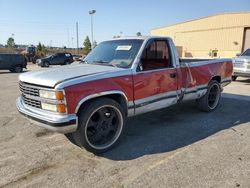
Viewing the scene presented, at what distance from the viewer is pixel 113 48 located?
537 cm

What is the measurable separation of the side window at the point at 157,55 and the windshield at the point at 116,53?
29 centimetres

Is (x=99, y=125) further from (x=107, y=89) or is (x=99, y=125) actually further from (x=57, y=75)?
(x=57, y=75)

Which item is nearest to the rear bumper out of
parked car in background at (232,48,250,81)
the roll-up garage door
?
parked car in background at (232,48,250,81)

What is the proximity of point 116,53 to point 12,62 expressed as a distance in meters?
19.7

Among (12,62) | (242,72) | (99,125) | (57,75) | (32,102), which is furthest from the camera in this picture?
(12,62)

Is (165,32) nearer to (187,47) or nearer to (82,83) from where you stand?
(187,47)

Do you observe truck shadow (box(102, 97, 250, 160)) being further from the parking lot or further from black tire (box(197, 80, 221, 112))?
black tire (box(197, 80, 221, 112))

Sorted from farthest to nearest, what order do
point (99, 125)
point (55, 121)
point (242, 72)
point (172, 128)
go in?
point (242, 72) < point (172, 128) < point (99, 125) < point (55, 121)

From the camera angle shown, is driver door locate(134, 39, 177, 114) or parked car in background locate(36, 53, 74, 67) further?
parked car in background locate(36, 53, 74, 67)

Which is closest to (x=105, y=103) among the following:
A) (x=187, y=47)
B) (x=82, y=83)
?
(x=82, y=83)

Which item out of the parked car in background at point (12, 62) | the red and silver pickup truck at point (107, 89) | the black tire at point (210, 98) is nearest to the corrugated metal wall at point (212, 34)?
the parked car in background at point (12, 62)

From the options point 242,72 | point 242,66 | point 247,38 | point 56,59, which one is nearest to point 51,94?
point 242,72

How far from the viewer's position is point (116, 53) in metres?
5.17

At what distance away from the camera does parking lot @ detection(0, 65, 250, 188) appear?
348cm
